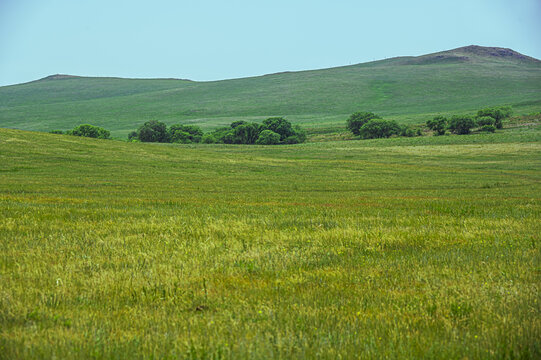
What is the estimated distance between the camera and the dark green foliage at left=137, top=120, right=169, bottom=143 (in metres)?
134

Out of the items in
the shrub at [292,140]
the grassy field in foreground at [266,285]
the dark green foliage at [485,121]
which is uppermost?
the dark green foliage at [485,121]

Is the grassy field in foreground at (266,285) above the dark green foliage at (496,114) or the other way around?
the other way around

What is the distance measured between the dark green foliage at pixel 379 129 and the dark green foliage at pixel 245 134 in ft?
100

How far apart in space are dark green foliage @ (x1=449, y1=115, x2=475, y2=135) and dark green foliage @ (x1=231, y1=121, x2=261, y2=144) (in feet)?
177

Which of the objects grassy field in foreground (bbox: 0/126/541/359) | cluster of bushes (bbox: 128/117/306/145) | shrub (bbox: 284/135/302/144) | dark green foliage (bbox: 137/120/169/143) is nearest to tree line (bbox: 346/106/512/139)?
cluster of bushes (bbox: 128/117/306/145)

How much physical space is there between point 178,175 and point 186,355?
41.4m

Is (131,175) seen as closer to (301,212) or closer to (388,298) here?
(301,212)

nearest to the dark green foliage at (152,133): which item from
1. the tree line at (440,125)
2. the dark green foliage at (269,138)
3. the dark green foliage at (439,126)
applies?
the dark green foliage at (269,138)

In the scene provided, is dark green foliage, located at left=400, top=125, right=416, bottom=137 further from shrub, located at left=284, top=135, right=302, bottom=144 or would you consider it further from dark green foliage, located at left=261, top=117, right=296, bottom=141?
dark green foliage, located at left=261, top=117, right=296, bottom=141

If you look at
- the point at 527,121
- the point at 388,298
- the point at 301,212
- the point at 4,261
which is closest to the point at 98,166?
the point at 301,212

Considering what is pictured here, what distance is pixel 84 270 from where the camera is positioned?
319 inches

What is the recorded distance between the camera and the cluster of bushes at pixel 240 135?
437ft

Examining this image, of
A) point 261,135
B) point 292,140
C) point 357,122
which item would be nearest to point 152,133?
point 261,135

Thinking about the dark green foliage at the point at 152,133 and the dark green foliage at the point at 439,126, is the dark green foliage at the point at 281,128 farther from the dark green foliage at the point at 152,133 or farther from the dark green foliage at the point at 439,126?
the dark green foliage at the point at 439,126
